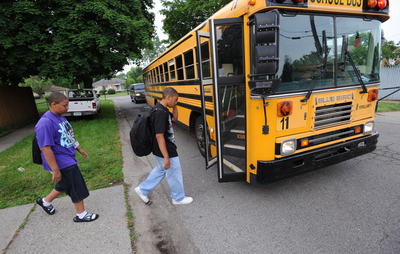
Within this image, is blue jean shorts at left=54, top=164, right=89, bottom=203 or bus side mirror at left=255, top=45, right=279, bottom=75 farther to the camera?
blue jean shorts at left=54, top=164, right=89, bottom=203

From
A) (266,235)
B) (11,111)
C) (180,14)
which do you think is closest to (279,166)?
(266,235)

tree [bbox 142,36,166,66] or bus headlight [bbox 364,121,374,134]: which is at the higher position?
tree [bbox 142,36,166,66]

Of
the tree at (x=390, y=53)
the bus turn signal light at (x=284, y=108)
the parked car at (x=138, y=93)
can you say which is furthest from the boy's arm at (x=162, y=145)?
the tree at (x=390, y=53)

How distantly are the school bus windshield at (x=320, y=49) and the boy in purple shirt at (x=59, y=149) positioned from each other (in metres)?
2.68

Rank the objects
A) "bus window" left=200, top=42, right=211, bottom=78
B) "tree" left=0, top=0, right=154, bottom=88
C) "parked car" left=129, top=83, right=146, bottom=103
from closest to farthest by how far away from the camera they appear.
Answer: "bus window" left=200, top=42, right=211, bottom=78, "tree" left=0, top=0, right=154, bottom=88, "parked car" left=129, top=83, right=146, bottom=103

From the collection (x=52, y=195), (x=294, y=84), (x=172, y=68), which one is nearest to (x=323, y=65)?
(x=294, y=84)

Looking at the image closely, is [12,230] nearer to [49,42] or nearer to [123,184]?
[123,184]

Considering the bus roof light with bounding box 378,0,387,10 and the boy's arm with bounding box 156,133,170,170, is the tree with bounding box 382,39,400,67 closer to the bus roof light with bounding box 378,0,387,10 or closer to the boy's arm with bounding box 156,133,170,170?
the bus roof light with bounding box 378,0,387,10

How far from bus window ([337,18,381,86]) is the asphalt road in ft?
5.46

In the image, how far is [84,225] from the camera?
276cm

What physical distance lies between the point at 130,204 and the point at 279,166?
89.5 inches

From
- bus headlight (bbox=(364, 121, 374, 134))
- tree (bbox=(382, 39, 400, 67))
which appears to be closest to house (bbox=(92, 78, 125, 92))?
tree (bbox=(382, 39, 400, 67))

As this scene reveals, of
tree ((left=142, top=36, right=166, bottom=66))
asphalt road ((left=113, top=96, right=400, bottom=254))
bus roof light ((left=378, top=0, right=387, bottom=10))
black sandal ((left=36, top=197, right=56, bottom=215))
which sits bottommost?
asphalt road ((left=113, top=96, right=400, bottom=254))

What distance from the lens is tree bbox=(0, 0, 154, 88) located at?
7723 mm
